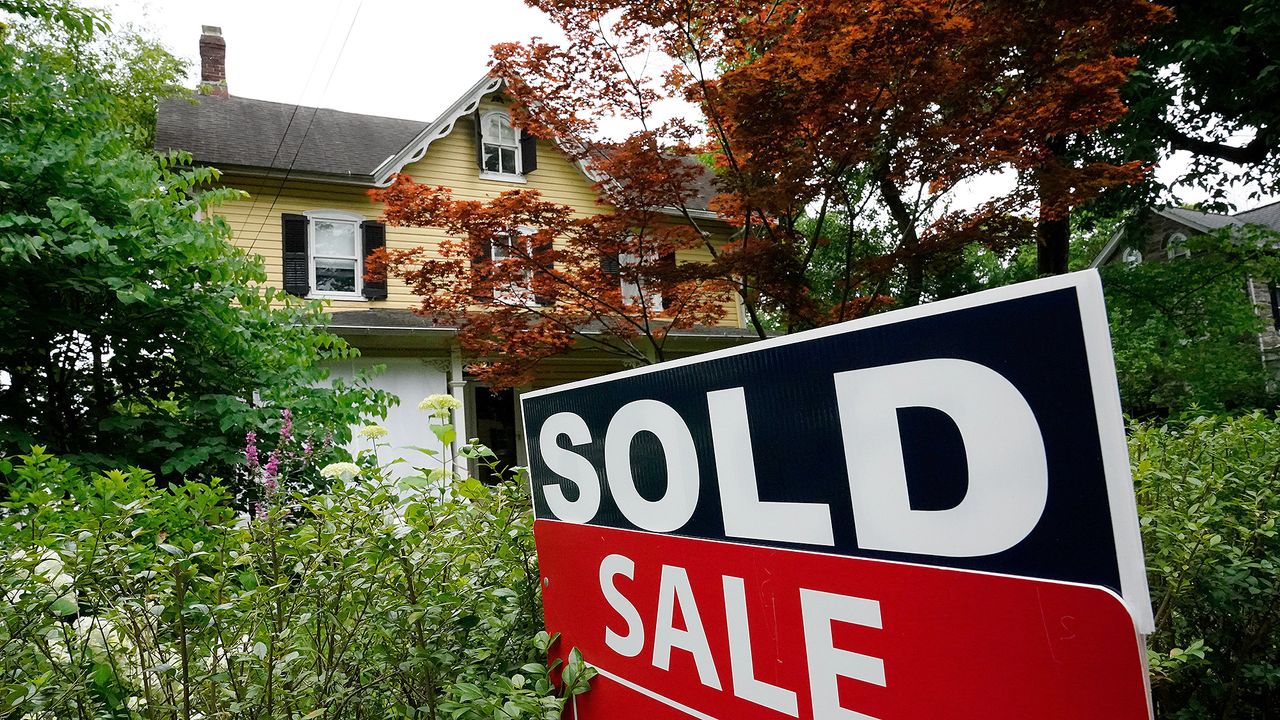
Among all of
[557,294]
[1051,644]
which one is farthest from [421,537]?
[557,294]

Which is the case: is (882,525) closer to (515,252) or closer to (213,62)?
(515,252)

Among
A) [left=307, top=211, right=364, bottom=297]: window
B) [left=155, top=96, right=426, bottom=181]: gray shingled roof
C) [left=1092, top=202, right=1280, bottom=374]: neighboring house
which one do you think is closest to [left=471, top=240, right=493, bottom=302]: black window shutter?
[left=307, top=211, right=364, bottom=297]: window

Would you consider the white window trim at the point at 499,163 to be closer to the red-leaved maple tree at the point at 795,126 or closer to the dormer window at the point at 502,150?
the dormer window at the point at 502,150

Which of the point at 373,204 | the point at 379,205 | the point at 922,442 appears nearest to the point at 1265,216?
the point at 379,205

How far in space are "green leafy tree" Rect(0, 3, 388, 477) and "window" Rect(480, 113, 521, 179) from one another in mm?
8670

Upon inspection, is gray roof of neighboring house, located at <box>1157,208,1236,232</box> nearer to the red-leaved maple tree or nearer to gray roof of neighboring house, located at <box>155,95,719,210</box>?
gray roof of neighboring house, located at <box>155,95,719,210</box>

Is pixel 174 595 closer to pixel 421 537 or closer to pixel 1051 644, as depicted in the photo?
pixel 421 537

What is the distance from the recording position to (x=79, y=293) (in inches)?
197

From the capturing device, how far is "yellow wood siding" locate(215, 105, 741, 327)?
12047mm

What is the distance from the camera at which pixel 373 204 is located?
42.0 ft

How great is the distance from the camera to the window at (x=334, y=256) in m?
12.4

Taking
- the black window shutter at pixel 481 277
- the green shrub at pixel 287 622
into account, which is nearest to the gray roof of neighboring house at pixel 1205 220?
the black window shutter at pixel 481 277

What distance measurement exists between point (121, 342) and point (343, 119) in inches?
453

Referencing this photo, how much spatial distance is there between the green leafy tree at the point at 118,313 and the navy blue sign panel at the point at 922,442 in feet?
13.6
